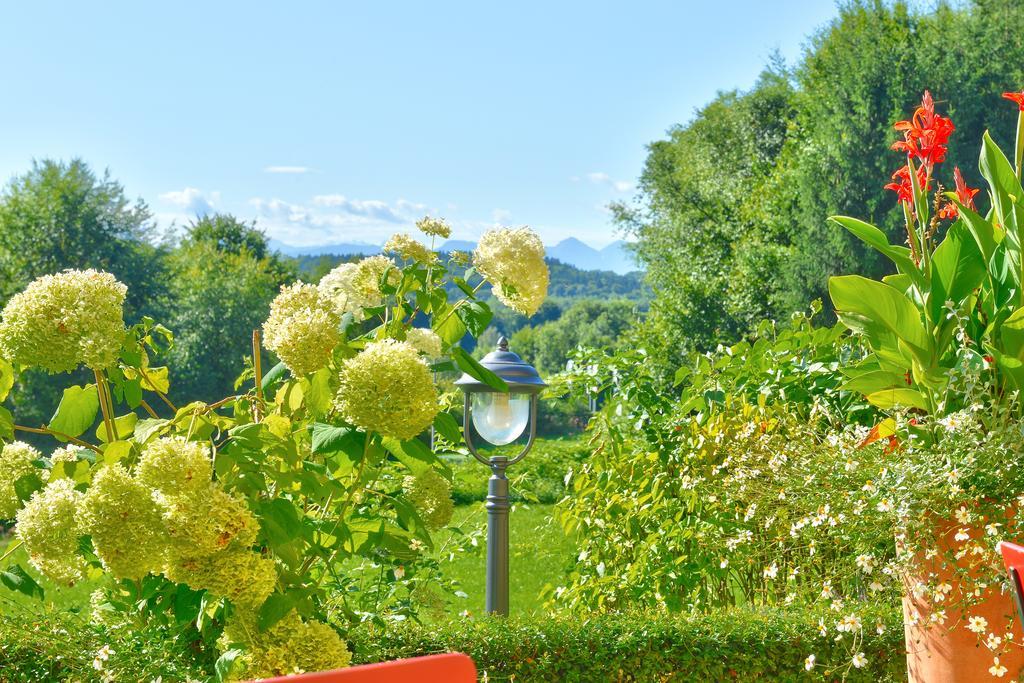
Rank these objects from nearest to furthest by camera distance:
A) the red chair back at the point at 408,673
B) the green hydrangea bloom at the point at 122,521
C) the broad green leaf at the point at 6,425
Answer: the red chair back at the point at 408,673 → the green hydrangea bloom at the point at 122,521 → the broad green leaf at the point at 6,425

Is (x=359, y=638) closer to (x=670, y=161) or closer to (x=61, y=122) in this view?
(x=670, y=161)

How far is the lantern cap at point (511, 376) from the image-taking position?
11.4ft

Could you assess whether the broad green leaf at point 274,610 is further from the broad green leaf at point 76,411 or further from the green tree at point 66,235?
the green tree at point 66,235

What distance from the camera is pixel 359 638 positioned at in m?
2.60

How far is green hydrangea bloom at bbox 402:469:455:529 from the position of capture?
2377 mm

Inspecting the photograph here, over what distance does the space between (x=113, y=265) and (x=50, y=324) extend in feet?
75.3

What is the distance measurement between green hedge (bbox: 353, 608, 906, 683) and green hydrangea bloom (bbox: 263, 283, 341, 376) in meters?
1.14

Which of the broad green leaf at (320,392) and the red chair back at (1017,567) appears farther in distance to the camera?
the broad green leaf at (320,392)

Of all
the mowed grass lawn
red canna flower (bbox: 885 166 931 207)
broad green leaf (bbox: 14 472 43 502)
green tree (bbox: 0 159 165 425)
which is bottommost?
the mowed grass lawn

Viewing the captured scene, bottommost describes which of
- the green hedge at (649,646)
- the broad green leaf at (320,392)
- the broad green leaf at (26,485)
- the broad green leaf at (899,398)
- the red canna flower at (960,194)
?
the green hedge at (649,646)

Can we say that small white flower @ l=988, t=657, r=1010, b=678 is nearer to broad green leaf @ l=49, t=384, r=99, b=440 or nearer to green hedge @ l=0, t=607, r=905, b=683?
green hedge @ l=0, t=607, r=905, b=683

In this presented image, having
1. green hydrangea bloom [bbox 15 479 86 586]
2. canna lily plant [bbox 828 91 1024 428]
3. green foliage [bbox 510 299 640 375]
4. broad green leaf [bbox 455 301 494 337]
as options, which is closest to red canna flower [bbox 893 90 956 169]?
canna lily plant [bbox 828 91 1024 428]

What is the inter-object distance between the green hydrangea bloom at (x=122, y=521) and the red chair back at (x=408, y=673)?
27.0 inches

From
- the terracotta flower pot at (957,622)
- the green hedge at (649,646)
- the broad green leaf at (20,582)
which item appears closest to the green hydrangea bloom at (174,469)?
the broad green leaf at (20,582)
